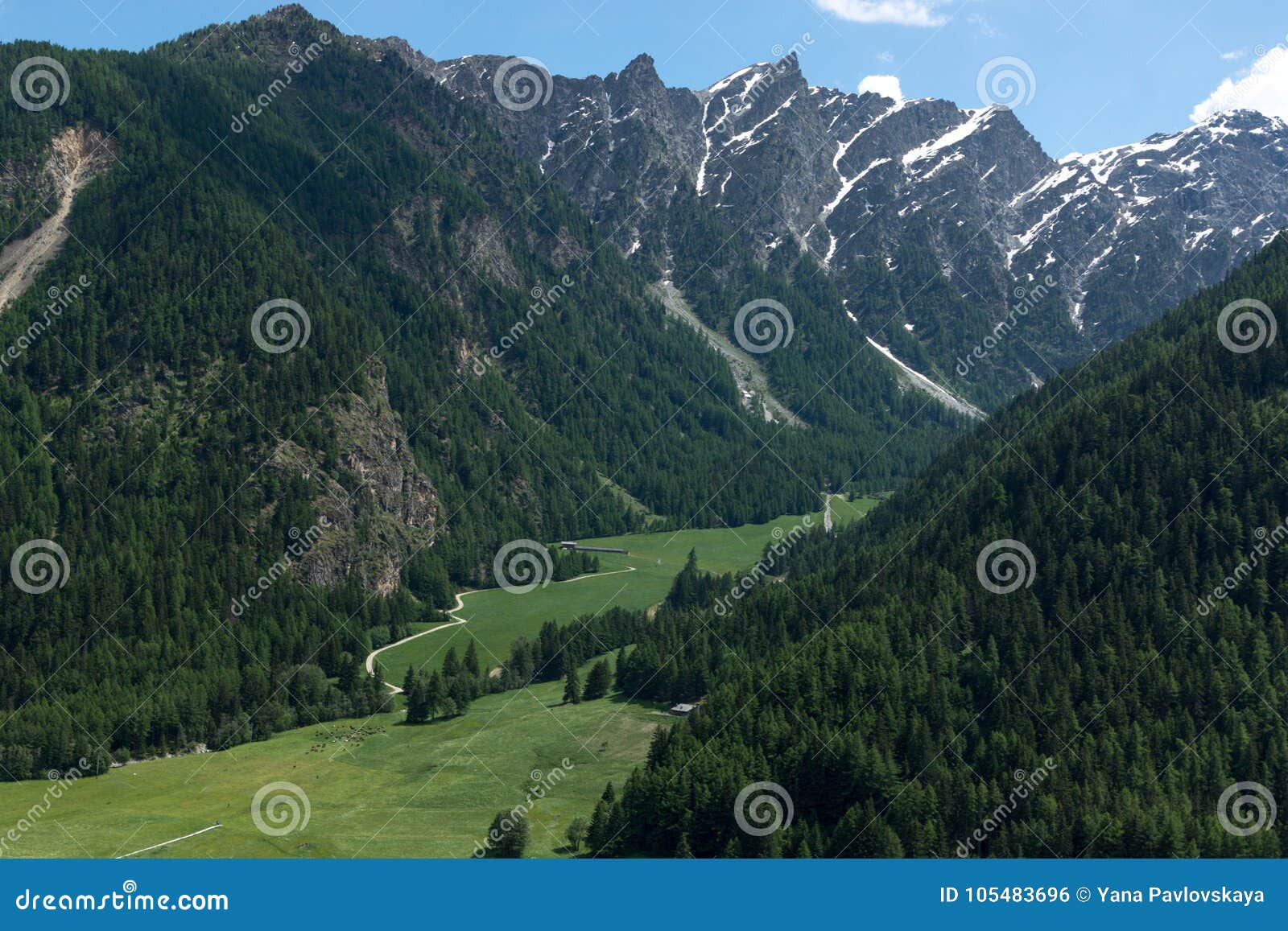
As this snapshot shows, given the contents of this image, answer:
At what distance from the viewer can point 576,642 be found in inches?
7534

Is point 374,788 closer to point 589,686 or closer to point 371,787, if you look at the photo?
point 371,787

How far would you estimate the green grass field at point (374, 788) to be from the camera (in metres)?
112

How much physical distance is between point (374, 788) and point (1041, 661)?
76.5 m

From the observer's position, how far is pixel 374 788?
13075 cm

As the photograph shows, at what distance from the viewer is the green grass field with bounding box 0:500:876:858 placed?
367ft

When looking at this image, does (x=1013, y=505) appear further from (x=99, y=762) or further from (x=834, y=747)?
(x=99, y=762)

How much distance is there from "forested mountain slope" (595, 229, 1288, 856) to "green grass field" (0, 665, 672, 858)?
1234cm

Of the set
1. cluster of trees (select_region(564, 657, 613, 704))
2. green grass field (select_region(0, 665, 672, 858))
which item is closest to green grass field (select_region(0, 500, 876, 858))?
green grass field (select_region(0, 665, 672, 858))

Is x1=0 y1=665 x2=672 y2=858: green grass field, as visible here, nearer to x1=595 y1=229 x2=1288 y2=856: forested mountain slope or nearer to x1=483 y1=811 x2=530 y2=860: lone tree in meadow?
x1=483 y1=811 x2=530 y2=860: lone tree in meadow

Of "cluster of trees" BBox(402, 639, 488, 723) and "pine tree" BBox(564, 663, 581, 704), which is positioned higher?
"pine tree" BBox(564, 663, 581, 704)

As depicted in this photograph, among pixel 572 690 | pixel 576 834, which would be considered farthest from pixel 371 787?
pixel 572 690

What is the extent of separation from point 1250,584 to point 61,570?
171m

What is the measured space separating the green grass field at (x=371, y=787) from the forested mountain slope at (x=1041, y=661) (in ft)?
37.7

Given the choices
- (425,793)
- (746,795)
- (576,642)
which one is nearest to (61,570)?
(576,642)
